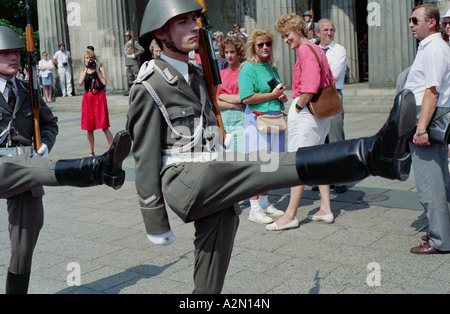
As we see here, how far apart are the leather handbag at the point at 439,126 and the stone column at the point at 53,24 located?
19853 mm

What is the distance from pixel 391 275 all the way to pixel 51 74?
20428mm

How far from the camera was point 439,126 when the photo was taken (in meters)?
4.99

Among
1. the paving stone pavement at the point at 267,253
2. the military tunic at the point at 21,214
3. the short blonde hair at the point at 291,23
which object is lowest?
the paving stone pavement at the point at 267,253

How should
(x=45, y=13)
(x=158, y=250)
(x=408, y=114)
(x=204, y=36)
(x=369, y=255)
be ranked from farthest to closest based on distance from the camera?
1. (x=45, y=13)
2. (x=158, y=250)
3. (x=369, y=255)
4. (x=204, y=36)
5. (x=408, y=114)

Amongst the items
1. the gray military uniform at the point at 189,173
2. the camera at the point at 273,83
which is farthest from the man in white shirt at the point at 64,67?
the gray military uniform at the point at 189,173

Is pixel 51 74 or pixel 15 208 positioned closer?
pixel 15 208

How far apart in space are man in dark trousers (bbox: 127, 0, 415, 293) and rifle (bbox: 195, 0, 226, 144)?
0.05 m

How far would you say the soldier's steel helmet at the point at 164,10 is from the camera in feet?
10.5

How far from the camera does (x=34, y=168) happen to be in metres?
3.79

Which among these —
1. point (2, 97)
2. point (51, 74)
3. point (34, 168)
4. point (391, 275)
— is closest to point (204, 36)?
point (34, 168)

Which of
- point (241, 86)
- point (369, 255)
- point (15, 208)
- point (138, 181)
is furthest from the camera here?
point (241, 86)

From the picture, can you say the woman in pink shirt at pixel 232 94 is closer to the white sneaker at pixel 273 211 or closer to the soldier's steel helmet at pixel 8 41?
the white sneaker at pixel 273 211

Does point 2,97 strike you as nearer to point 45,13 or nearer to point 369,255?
point 369,255

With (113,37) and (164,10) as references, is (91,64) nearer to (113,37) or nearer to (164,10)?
(164,10)
